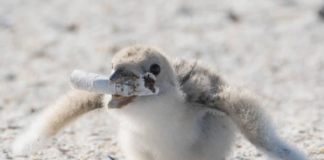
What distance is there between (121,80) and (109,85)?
0.09m

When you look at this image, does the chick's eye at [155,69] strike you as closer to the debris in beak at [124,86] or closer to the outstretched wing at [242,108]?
the debris in beak at [124,86]

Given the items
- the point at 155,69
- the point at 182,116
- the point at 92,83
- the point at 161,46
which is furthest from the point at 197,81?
the point at 161,46

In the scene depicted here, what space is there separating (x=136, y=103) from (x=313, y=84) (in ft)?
13.3

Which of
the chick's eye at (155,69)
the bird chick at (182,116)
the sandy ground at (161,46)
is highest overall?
the sandy ground at (161,46)

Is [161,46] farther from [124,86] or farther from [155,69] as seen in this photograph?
[124,86]

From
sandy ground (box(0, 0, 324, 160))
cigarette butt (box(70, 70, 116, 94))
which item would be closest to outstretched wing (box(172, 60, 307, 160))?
cigarette butt (box(70, 70, 116, 94))

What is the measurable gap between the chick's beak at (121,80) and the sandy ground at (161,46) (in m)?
1.24

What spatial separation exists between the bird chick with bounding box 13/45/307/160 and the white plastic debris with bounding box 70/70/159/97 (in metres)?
0.04

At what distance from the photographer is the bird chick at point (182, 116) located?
166 inches

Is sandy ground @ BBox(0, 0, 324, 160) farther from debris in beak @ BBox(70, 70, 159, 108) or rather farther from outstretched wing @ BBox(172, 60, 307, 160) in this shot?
debris in beak @ BBox(70, 70, 159, 108)

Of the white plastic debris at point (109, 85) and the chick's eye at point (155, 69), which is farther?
the chick's eye at point (155, 69)

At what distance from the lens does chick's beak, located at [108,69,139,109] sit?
4.09m

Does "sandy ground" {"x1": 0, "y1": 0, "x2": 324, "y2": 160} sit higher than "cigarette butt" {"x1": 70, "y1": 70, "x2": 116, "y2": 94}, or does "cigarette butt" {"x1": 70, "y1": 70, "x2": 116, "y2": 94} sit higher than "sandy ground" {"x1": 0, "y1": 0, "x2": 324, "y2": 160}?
"sandy ground" {"x1": 0, "y1": 0, "x2": 324, "y2": 160}

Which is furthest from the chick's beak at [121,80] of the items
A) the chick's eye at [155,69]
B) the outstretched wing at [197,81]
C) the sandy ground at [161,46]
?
the sandy ground at [161,46]
